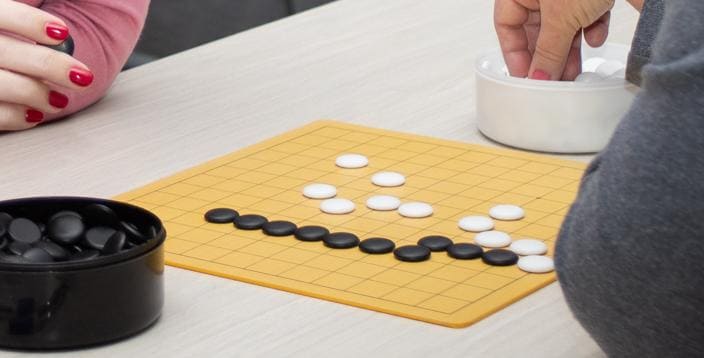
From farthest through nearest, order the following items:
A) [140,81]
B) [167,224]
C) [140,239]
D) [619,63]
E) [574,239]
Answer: [140,81], [619,63], [167,224], [140,239], [574,239]

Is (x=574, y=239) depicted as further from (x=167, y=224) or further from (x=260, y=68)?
(x=260, y=68)

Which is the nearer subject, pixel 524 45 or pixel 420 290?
pixel 420 290

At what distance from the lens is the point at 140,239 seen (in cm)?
78

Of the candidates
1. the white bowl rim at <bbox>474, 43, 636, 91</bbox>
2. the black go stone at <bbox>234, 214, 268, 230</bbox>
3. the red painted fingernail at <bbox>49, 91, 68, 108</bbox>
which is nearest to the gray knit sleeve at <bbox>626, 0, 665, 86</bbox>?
the white bowl rim at <bbox>474, 43, 636, 91</bbox>

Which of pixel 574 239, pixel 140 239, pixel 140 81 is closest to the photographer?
pixel 574 239

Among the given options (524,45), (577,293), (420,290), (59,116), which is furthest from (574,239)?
(59,116)

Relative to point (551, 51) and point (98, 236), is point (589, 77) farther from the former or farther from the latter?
point (98, 236)

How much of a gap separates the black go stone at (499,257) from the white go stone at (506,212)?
0.07 meters

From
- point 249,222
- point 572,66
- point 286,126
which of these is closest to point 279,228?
point 249,222

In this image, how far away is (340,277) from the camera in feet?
2.76

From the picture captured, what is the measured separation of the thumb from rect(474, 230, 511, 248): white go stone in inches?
11.0

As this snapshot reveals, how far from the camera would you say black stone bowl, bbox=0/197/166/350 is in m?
0.72

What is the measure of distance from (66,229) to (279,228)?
184 millimetres

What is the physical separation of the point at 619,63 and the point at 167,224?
1.55 feet
